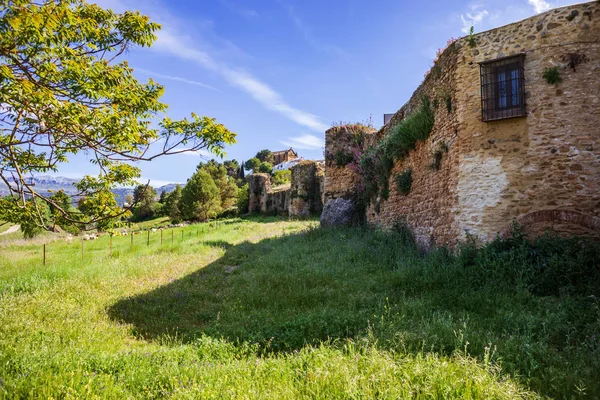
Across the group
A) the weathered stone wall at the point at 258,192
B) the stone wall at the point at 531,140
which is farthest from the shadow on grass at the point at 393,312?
the weathered stone wall at the point at 258,192

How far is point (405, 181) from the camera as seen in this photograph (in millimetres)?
10633

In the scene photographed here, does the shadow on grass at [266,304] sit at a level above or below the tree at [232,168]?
below

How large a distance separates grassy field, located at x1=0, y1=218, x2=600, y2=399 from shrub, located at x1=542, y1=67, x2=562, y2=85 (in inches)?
132

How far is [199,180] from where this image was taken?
3809 cm

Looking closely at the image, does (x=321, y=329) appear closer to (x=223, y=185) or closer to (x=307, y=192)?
(x=307, y=192)

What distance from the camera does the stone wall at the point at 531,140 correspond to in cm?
648

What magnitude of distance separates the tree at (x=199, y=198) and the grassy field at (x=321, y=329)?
30.2 meters

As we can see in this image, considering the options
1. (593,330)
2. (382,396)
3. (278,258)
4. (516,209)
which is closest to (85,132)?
(382,396)

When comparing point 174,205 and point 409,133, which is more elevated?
point 409,133

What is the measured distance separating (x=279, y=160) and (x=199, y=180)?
62305mm

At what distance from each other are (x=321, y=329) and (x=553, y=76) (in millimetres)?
6929

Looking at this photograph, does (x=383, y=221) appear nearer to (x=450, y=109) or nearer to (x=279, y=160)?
(x=450, y=109)

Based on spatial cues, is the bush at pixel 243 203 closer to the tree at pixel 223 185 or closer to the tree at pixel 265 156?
the tree at pixel 223 185

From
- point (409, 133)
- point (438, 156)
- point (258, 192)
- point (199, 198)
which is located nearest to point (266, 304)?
point (438, 156)
